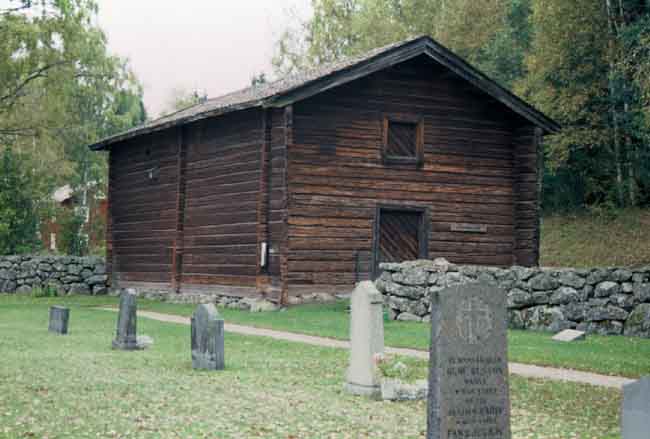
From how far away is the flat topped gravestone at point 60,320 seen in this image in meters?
18.8

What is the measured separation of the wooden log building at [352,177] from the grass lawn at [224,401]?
30.3ft

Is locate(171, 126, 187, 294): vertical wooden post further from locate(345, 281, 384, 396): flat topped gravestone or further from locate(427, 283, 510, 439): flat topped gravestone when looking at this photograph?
locate(427, 283, 510, 439): flat topped gravestone

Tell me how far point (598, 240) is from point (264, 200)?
2003 centimetres

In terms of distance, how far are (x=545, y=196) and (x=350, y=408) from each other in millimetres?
38133

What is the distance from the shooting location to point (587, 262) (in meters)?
38.4

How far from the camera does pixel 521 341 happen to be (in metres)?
17.1

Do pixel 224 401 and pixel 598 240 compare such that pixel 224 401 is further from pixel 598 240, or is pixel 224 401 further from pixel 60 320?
pixel 598 240

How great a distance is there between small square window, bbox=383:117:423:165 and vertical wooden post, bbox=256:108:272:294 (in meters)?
3.29

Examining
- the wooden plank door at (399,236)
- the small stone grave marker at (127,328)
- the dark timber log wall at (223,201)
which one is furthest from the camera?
the wooden plank door at (399,236)

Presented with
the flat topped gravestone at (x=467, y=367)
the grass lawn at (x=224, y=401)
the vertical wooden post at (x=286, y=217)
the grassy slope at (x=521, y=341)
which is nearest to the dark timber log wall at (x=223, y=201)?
the vertical wooden post at (x=286, y=217)

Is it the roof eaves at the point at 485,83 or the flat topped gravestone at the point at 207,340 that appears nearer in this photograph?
→ the flat topped gravestone at the point at 207,340

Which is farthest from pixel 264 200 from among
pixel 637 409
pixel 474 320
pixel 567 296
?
pixel 637 409

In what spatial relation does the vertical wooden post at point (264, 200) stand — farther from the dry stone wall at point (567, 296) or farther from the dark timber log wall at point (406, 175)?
the dry stone wall at point (567, 296)

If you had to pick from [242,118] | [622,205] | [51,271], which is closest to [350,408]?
[242,118]
